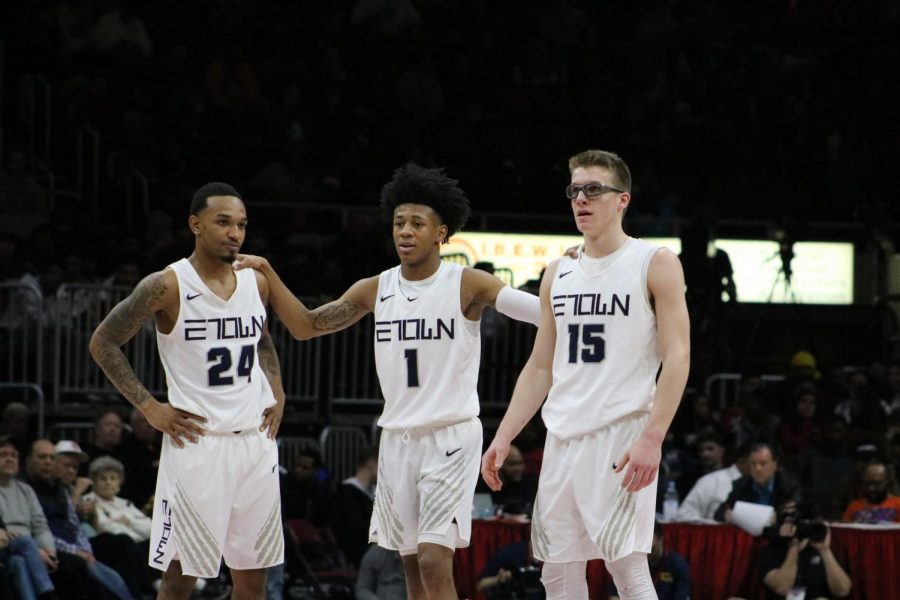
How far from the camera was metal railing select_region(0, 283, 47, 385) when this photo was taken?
14547 mm

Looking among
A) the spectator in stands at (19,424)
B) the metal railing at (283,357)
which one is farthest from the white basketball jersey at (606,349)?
the metal railing at (283,357)

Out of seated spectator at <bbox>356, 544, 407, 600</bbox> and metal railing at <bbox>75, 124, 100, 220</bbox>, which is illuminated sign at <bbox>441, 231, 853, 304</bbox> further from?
seated spectator at <bbox>356, 544, 407, 600</bbox>

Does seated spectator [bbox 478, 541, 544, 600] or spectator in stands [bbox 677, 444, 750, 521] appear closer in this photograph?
seated spectator [bbox 478, 541, 544, 600]

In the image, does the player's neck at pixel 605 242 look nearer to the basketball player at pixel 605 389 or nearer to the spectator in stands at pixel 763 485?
the basketball player at pixel 605 389

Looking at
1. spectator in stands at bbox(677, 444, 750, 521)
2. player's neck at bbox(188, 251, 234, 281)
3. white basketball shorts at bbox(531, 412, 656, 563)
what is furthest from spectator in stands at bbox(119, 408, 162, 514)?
white basketball shorts at bbox(531, 412, 656, 563)

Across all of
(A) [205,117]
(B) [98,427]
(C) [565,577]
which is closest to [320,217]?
(A) [205,117]

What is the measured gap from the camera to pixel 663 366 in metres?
6.93

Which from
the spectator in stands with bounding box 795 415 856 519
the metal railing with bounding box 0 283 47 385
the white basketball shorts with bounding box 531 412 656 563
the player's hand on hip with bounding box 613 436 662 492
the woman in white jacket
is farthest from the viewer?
the spectator in stands with bounding box 795 415 856 519

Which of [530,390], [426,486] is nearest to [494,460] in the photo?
[530,390]

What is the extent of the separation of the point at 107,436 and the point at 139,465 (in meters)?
0.36

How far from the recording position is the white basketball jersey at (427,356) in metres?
8.09

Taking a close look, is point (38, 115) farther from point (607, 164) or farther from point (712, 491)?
point (607, 164)

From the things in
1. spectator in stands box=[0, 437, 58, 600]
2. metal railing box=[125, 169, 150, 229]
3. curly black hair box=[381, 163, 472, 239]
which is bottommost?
spectator in stands box=[0, 437, 58, 600]

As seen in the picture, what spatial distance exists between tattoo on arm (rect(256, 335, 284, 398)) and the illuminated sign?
405 inches
